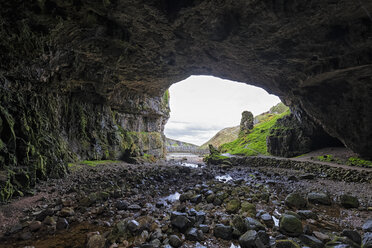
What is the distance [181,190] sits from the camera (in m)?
9.27

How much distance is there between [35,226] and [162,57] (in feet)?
45.2

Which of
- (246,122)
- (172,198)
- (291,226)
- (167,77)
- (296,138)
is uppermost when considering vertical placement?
(167,77)

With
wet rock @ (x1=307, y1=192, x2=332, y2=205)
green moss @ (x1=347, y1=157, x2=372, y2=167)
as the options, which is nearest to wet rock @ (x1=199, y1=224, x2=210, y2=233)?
wet rock @ (x1=307, y1=192, x2=332, y2=205)

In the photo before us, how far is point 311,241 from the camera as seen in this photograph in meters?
3.91

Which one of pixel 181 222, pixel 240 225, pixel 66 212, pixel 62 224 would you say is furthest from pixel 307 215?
pixel 66 212

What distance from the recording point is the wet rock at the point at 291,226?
429 cm

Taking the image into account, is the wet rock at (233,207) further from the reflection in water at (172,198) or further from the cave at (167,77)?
the reflection in water at (172,198)

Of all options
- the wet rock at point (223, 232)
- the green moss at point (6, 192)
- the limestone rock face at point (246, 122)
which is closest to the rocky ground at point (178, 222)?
the wet rock at point (223, 232)

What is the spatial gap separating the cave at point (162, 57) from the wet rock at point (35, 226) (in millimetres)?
3222

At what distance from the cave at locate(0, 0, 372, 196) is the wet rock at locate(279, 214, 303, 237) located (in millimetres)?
9505

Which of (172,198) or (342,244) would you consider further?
(172,198)

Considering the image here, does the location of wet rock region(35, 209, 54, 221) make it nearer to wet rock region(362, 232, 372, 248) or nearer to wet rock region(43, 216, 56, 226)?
wet rock region(43, 216, 56, 226)

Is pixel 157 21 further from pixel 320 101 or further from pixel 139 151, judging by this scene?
pixel 139 151

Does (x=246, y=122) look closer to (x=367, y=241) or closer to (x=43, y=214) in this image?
(x=367, y=241)
